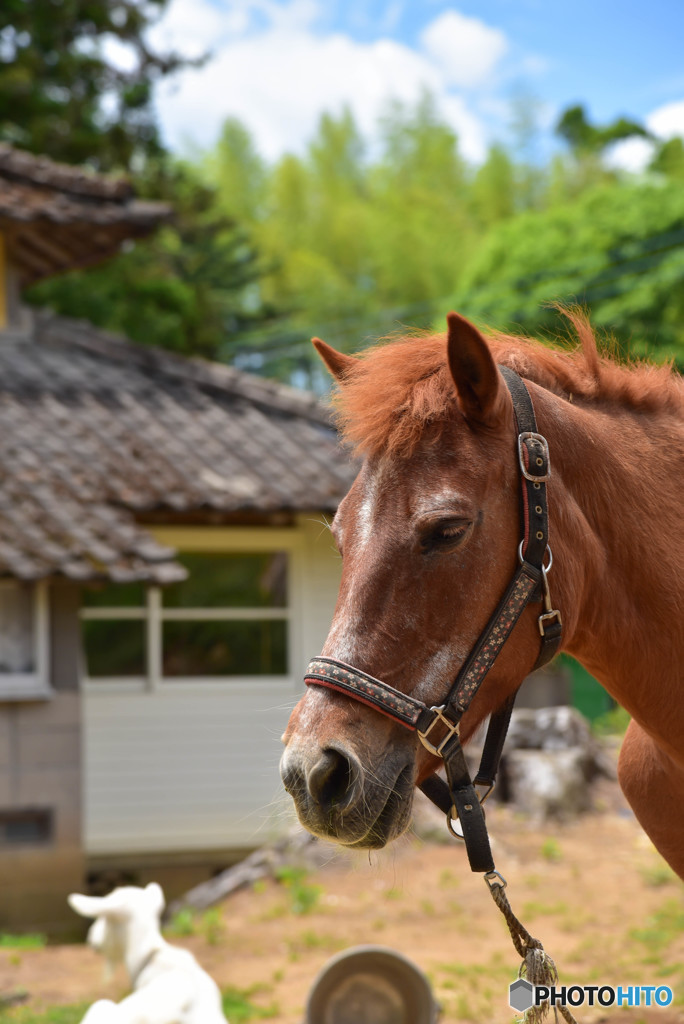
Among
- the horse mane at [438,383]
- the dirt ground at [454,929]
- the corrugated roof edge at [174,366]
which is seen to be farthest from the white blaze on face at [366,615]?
the corrugated roof edge at [174,366]

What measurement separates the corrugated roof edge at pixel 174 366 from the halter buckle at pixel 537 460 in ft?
29.9

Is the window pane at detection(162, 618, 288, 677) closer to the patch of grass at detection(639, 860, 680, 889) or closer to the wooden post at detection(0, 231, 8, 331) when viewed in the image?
the wooden post at detection(0, 231, 8, 331)

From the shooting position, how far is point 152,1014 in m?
3.42

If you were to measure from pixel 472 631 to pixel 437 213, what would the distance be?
1515 inches

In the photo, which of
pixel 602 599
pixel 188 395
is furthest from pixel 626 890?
pixel 188 395

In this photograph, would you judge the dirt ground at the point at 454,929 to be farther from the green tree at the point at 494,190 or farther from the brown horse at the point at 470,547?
the green tree at the point at 494,190

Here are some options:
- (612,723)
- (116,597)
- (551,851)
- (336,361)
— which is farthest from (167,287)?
(336,361)

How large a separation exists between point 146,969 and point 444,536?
316 cm

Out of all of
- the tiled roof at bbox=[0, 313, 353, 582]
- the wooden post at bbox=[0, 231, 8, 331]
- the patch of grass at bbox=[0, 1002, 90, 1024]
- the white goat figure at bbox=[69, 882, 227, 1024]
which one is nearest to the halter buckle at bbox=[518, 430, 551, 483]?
the white goat figure at bbox=[69, 882, 227, 1024]

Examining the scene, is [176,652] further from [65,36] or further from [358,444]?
[65,36]

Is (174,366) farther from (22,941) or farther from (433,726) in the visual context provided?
(433,726)

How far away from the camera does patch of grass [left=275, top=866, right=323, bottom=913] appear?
24.3ft

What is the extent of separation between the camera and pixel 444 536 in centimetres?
197

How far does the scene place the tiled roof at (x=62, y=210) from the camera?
10.2 metres
